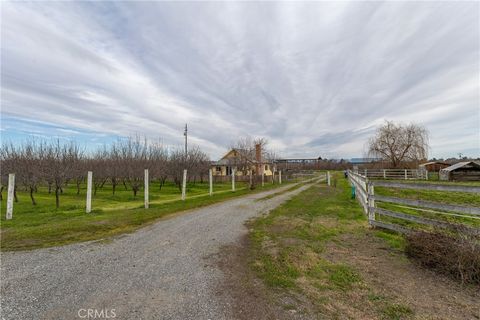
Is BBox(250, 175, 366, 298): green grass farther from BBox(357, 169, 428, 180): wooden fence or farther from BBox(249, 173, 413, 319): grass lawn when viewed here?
BBox(357, 169, 428, 180): wooden fence

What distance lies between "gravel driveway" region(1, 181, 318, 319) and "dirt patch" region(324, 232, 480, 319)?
7.49 feet

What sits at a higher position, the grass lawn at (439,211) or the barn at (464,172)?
the barn at (464,172)

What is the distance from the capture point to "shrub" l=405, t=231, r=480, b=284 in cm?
347

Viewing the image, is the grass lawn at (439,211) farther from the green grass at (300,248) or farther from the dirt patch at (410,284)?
the dirt patch at (410,284)

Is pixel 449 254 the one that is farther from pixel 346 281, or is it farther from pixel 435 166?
pixel 435 166

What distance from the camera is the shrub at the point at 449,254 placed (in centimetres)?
347

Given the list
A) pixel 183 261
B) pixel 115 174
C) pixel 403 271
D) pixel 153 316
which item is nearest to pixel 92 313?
pixel 153 316

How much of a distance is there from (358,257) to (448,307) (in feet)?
5.76

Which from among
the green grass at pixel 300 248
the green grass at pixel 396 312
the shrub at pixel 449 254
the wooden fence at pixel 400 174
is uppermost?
the wooden fence at pixel 400 174

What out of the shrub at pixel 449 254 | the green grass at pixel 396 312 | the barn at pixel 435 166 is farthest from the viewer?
the barn at pixel 435 166

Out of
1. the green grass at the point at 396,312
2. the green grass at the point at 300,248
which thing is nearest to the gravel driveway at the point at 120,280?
the green grass at the point at 300,248

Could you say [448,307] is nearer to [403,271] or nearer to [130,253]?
[403,271]

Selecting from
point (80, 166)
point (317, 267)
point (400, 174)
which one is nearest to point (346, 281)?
point (317, 267)

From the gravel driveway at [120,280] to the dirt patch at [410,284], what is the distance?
228cm
